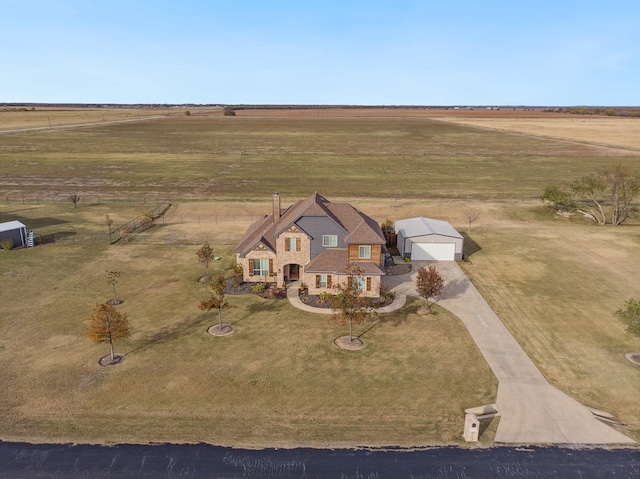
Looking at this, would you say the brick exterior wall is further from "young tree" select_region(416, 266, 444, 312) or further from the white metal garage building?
the white metal garage building

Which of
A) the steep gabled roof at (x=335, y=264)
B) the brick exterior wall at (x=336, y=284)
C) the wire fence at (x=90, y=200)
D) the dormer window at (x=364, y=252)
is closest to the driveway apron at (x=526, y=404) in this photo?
the brick exterior wall at (x=336, y=284)

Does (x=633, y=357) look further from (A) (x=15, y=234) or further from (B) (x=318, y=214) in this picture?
(A) (x=15, y=234)

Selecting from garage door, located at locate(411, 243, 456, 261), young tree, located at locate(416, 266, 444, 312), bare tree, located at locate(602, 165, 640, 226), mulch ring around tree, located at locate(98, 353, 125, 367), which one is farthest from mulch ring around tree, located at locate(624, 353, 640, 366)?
bare tree, located at locate(602, 165, 640, 226)

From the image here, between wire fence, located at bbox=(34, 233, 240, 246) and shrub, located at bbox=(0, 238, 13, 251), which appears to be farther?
wire fence, located at bbox=(34, 233, 240, 246)

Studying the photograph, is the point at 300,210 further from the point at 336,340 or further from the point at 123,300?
the point at 123,300

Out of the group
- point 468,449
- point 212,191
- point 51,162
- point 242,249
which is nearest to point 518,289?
point 468,449
